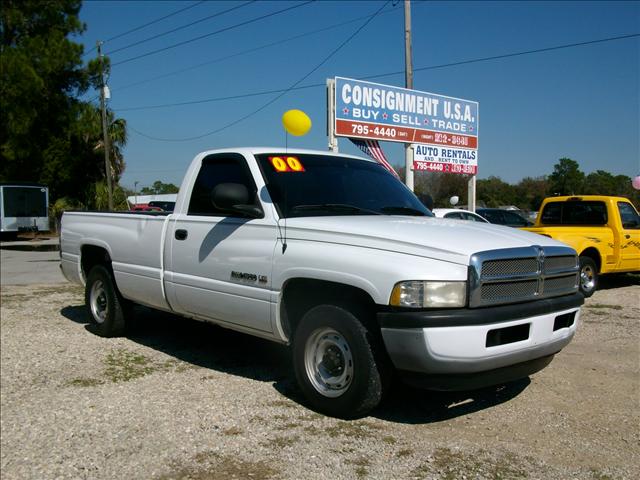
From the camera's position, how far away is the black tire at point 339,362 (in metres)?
3.94

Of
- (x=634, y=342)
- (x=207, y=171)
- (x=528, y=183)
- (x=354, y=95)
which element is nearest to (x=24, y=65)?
(x=354, y=95)

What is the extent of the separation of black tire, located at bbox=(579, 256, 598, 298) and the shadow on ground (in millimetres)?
5640

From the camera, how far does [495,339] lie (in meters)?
3.76

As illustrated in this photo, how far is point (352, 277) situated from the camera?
3938 mm

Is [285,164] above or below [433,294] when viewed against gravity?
above

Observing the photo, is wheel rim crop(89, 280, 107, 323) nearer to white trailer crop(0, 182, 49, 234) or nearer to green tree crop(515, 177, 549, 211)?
white trailer crop(0, 182, 49, 234)

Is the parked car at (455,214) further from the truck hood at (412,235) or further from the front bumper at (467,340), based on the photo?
the front bumper at (467,340)

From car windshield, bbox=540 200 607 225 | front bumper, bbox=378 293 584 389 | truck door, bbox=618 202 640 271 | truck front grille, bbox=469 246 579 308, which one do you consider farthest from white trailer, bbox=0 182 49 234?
truck front grille, bbox=469 246 579 308

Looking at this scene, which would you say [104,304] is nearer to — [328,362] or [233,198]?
[233,198]

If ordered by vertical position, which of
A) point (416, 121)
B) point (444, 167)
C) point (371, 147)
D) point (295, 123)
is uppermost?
point (416, 121)

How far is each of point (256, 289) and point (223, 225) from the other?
708 mm

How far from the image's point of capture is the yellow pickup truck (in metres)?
10.2

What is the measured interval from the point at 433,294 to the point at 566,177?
97.5 metres

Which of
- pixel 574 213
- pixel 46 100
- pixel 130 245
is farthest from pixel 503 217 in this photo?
pixel 46 100
